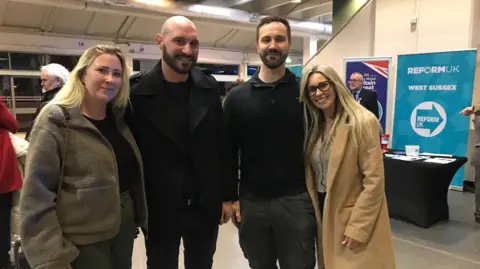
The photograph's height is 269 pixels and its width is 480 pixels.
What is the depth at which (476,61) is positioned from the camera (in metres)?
5.07

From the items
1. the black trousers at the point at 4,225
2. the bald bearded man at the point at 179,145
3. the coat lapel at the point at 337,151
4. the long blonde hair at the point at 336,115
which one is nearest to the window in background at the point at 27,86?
the black trousers at the point at 4,225

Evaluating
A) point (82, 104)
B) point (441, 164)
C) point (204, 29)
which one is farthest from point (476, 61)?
point (204, 29)

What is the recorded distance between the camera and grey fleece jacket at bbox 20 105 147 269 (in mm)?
1283

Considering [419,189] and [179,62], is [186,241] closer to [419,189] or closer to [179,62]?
[179,62]

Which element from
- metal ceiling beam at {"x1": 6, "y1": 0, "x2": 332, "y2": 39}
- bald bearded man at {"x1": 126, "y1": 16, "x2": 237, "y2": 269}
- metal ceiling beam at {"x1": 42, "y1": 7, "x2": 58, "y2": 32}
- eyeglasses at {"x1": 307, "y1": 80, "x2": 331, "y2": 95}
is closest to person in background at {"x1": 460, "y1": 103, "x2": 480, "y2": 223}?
eyeglasses at {"x1": 307, "y1": 80, "x2": 331, "y2": 95}

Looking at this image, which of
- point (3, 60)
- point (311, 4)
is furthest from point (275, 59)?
point (3, 60)

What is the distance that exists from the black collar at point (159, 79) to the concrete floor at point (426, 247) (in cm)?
173

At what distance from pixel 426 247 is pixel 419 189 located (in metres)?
0.62

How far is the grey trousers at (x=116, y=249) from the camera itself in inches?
55.6

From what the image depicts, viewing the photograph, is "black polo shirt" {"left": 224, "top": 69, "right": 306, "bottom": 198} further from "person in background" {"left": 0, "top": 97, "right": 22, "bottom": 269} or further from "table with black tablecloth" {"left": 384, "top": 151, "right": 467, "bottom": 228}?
"table with black tablecloth" {"left": 384, "top": 151, "right": 467, "bottom": 228}

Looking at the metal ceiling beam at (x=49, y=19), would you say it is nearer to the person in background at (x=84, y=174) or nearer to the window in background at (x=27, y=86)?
the window in background at (x=27, y=86)

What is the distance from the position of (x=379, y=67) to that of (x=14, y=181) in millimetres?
5286

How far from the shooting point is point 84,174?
137 centimetres

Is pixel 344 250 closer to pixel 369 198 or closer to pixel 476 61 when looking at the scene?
pixel 369 198
